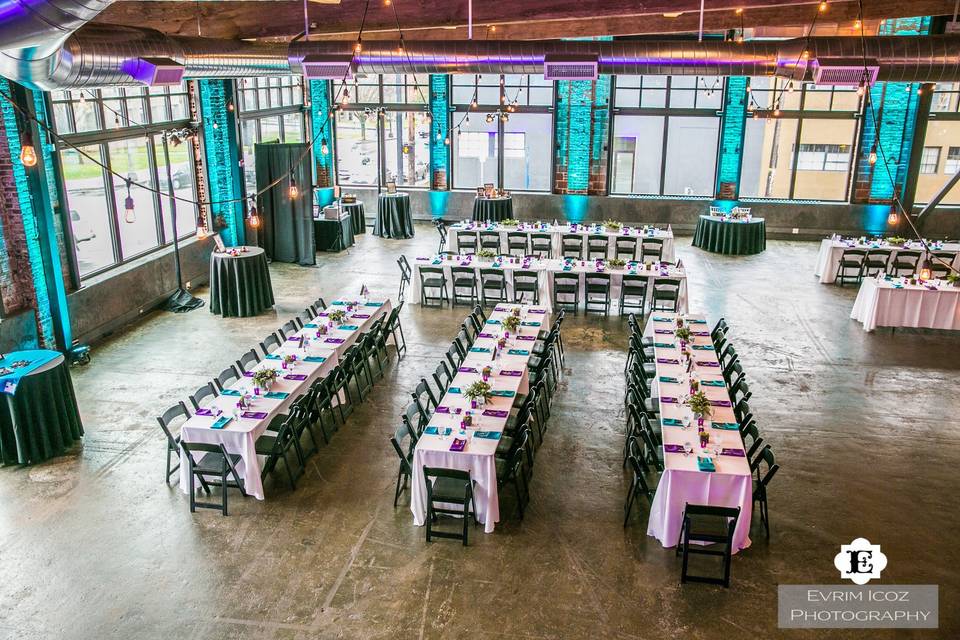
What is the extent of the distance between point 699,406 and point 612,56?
22.6 feet

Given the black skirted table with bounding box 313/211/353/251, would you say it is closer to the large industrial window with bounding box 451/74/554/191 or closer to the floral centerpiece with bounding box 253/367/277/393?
the large industrial window with bounding box 451/74/554/191

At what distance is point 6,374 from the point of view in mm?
8102

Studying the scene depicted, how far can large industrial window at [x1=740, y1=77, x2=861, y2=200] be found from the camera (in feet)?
65.3

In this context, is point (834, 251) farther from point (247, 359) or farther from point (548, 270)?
point (247, 359)

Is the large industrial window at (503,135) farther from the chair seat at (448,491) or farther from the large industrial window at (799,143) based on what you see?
the chair seat at (448,491)

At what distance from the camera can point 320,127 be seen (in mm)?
20922

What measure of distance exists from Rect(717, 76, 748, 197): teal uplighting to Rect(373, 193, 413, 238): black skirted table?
8.14 meters

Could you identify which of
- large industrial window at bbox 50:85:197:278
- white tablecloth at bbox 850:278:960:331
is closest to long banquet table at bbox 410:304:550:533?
large industrial window at bbox 50:85:197:278

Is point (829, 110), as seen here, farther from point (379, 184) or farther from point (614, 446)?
point (614, 446)

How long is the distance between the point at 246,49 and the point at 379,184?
1041cm

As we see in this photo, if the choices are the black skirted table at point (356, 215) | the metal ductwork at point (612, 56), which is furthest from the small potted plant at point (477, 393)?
the black skirted table at point (356, 215)

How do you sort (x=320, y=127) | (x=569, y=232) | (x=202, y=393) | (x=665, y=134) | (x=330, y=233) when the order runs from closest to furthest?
(x=202, y=393)
(x=569, y=232)
(x=330, y=233)
(x=665, y=134)
(x=320, y=127)

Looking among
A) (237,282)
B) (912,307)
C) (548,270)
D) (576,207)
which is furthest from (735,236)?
(237,282)

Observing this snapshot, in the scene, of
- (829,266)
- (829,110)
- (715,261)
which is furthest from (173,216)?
(829,110)
